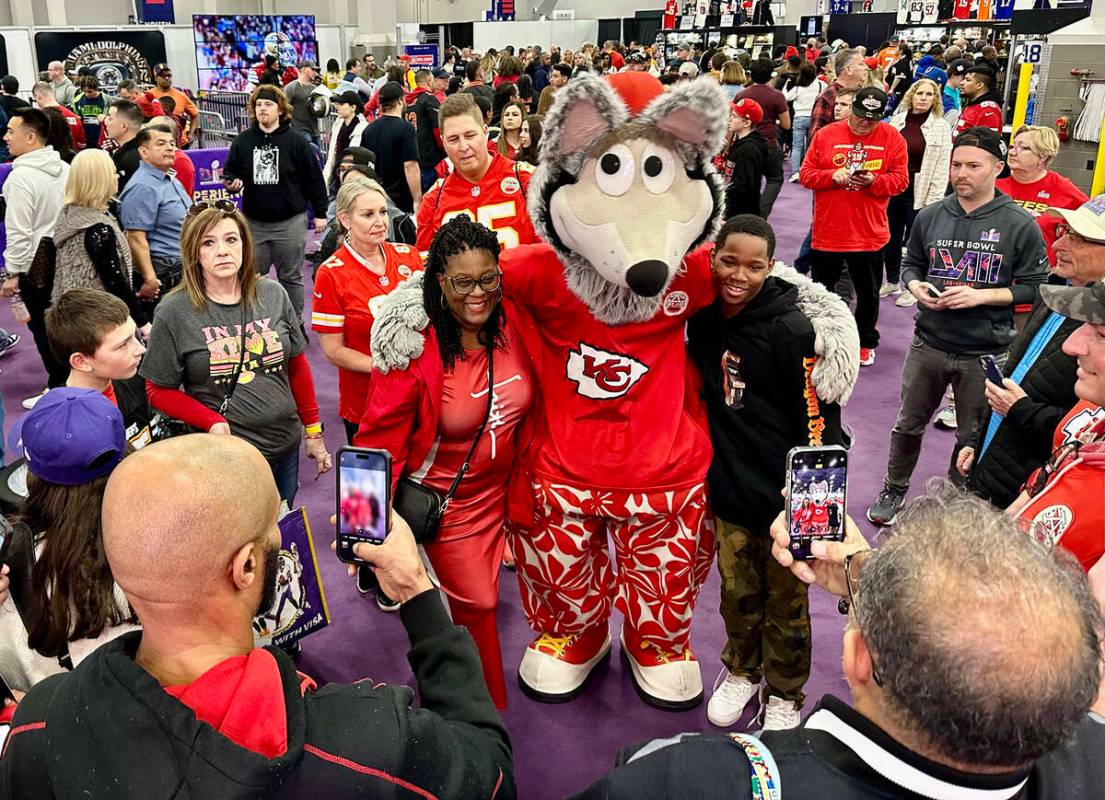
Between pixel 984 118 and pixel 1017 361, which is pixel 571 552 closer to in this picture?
pixel 1017 361

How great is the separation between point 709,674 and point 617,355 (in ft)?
4.24

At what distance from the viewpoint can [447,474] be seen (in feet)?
8.46

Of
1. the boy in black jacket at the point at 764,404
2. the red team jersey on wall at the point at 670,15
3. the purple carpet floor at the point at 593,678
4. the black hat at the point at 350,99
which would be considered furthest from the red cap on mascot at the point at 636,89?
the red team jersey on wall at the point at 670,15

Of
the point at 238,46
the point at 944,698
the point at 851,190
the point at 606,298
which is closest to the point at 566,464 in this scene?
the point at 606,298

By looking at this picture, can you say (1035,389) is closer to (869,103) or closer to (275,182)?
(869,103)

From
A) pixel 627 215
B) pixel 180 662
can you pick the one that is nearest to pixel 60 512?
pixel 180 662

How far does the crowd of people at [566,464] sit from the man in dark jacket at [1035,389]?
1 cm

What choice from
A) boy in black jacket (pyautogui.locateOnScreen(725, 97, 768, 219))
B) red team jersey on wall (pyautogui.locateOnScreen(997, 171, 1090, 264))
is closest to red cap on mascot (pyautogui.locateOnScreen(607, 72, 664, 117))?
red team jersey on wall (pyautogui.locateOnScreen(997, 171, 1090, 264))

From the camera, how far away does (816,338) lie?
7.89ft

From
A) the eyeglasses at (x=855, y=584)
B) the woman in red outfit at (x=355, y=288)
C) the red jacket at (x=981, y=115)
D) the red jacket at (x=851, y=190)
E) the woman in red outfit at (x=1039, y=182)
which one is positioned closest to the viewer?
the eyeglasses at (x=855, y=584)

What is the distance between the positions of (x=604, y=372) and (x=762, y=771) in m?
1.45

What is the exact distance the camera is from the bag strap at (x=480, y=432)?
2496 mm

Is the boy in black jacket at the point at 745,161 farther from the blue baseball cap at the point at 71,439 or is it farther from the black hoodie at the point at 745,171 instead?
the blue baseball cap at the point at 71,439

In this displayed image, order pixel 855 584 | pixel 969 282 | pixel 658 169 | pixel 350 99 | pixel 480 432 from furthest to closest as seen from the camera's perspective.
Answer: pixel 350 99 < pixel 969 282 < pixel 480 432 < pixel 658 169 < pixel 855 584
